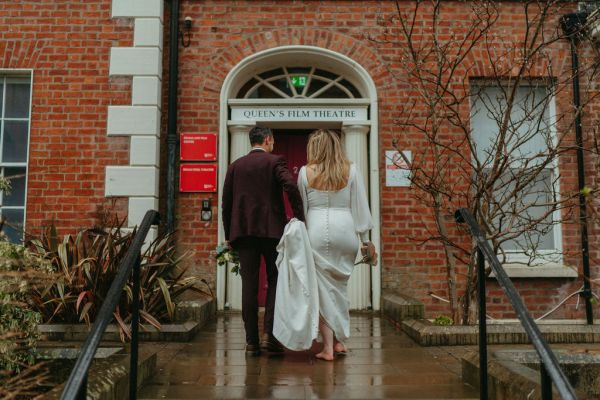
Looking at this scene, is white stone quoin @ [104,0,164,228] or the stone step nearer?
the stone step

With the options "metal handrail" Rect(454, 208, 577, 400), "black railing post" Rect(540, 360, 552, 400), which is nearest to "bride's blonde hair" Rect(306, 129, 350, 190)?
"metal handrail" Rect(454, 208, 577, 400)

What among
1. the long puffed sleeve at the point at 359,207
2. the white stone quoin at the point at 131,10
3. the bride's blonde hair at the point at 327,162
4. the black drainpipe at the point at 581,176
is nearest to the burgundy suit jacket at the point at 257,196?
the bride's blonde hair at the point at 327,162

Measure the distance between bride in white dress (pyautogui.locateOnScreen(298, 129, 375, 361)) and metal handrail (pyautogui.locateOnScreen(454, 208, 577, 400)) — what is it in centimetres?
104

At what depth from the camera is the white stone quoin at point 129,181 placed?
773cm

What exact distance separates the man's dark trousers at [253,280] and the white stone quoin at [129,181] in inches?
121

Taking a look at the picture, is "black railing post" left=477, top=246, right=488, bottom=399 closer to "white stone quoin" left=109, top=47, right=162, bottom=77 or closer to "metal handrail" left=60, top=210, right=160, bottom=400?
"metal handrail" left=60, top=210, right=160, bottom=400

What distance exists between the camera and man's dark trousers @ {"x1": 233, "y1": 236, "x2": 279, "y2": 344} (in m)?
4.95

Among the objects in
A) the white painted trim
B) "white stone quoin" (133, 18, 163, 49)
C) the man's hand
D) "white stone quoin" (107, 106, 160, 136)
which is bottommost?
the man's hand

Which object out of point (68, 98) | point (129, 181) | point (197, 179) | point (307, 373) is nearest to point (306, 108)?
point (197, 179)

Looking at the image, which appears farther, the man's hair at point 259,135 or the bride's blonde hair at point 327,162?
the man's hair at point 259,135

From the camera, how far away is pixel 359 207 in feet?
16.5

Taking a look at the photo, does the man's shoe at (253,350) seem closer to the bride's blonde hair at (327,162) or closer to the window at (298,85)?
the bride's blonde hair at (327,162)

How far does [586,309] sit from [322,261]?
462 centimetres

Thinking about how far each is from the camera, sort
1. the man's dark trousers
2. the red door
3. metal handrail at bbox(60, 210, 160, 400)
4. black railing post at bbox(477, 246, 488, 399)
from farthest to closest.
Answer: the red door < the man's dark trousers < black railing post at bbox(477, 246, 488, 399) < metal handrail at bbox(60, 210, 160, 400)
